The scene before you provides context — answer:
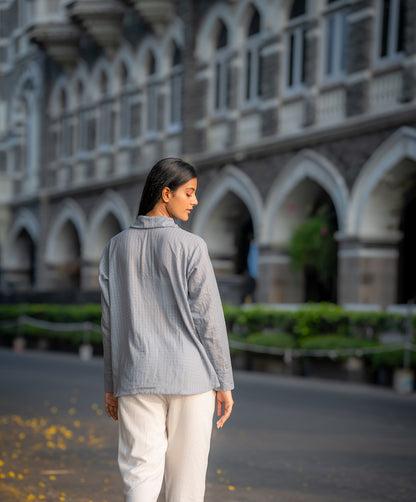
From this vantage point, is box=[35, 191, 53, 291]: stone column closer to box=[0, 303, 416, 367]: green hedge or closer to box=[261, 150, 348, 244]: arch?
box=[261, 150, 348, 244]: arch

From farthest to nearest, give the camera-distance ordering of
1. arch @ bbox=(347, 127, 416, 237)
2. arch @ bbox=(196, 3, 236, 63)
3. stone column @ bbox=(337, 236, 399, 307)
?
arch @ bbox=(196, 3, 236, 63), stone column @ bbox=(337, 236, 399, 307), arch @ bbox=(347, 127, 416, 237)

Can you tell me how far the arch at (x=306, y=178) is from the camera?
53.7ft

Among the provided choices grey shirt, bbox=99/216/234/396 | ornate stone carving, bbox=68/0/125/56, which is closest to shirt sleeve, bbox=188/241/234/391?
grey shirt, bbox=99/216/234/396

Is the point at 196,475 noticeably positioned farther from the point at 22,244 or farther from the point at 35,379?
the point at 22,244

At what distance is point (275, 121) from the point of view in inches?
733

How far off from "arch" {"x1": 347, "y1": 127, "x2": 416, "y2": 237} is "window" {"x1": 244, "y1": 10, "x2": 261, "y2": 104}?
4666mm

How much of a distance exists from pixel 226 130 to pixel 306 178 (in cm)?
349

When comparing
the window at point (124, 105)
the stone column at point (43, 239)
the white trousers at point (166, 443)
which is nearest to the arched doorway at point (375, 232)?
the window at point (124, 105)

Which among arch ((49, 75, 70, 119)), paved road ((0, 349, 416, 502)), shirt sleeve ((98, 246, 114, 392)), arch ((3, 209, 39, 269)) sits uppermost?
arch ((49, 75, 70, 119))

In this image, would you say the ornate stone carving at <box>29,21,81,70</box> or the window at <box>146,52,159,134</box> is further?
the ornate stone carving at <box>29,21,81,70</box>

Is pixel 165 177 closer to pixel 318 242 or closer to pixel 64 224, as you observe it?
pixel 318 242

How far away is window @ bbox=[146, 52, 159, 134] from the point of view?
23469mm

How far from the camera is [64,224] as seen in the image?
91.6ft

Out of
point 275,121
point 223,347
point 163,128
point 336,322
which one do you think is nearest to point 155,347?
point 223,347
